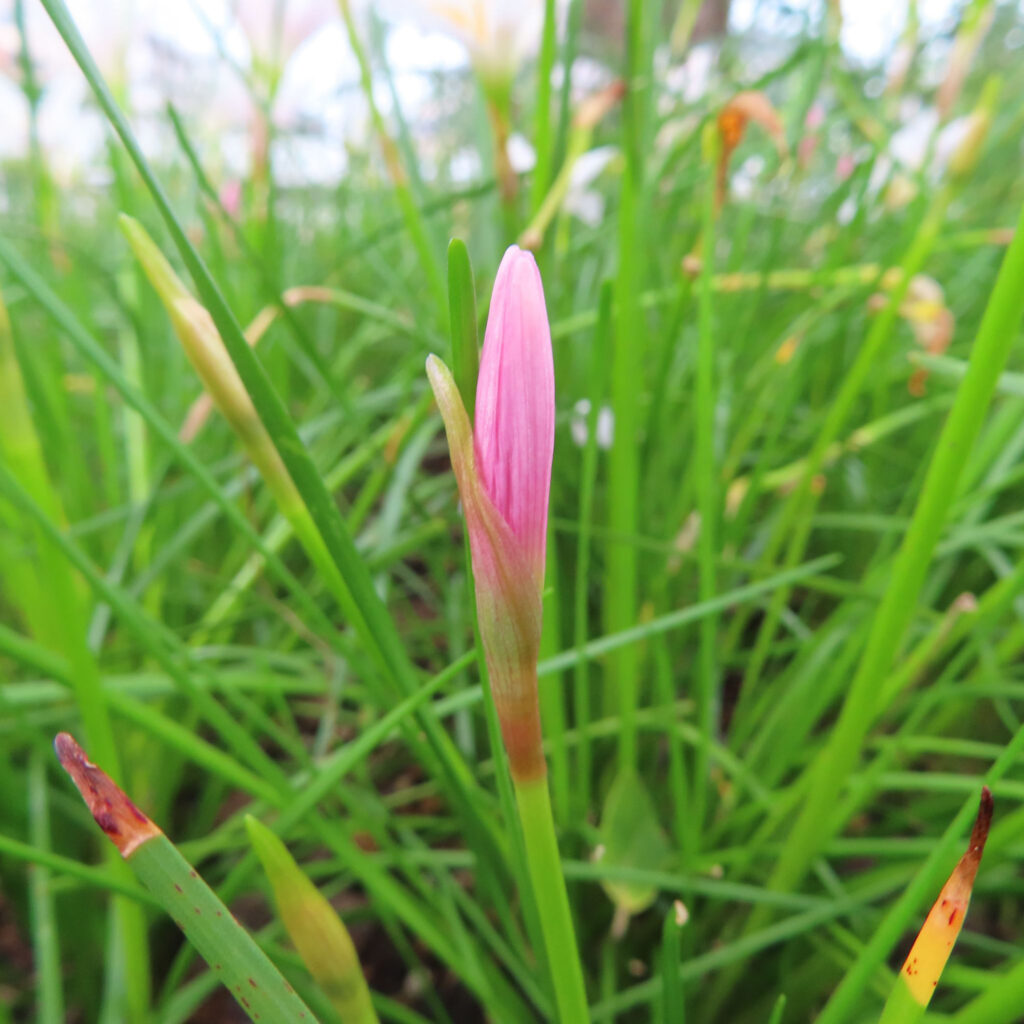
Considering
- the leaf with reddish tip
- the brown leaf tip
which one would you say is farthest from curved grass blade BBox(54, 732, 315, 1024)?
the leaf with reddish tip

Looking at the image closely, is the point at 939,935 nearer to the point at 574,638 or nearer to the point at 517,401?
the point at 517,401

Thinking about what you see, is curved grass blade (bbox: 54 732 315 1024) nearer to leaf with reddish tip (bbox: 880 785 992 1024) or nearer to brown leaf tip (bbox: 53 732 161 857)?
brown leaf tip (bbox: 53 732 161 857)

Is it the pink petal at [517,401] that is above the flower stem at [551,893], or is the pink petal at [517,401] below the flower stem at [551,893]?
above

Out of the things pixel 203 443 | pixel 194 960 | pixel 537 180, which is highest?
pixel 537 180

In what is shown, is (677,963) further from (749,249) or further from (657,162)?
(749,249)

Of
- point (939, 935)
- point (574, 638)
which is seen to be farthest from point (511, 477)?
point (574, 638)

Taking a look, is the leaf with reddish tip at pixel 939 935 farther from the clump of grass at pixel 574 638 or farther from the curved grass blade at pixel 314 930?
the curved grass blade at pixel 314 930

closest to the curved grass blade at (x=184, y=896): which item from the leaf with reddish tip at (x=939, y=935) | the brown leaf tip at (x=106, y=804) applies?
the brown leaf tip at (x=106, y=804)

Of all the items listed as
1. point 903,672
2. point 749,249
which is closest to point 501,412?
point 903,672
